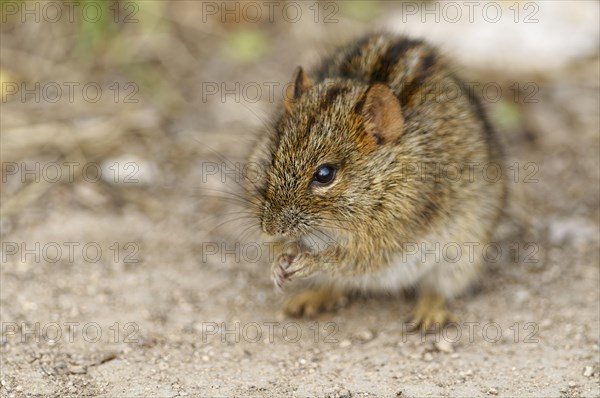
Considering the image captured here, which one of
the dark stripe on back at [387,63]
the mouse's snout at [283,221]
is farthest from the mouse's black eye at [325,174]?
the dark stripe on back at [387,63]

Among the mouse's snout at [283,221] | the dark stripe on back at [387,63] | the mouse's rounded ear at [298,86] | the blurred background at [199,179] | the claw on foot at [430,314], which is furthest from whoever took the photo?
the claw on foot at [430,314]

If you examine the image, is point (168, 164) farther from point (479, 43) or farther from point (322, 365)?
point (479, 43)

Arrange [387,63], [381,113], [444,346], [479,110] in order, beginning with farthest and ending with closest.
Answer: [479,110] < [387,63] < [444,346] < [381,113]

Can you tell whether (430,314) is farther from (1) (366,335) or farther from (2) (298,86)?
(2) (298,86)

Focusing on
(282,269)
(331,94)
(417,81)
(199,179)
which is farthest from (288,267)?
(199,179)

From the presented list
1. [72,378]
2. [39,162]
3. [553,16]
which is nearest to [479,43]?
[553,16]

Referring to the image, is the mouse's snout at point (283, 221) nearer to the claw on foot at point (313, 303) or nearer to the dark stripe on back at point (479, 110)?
the claw on foot at point (313, 303)

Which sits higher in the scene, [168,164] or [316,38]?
[316,38]
